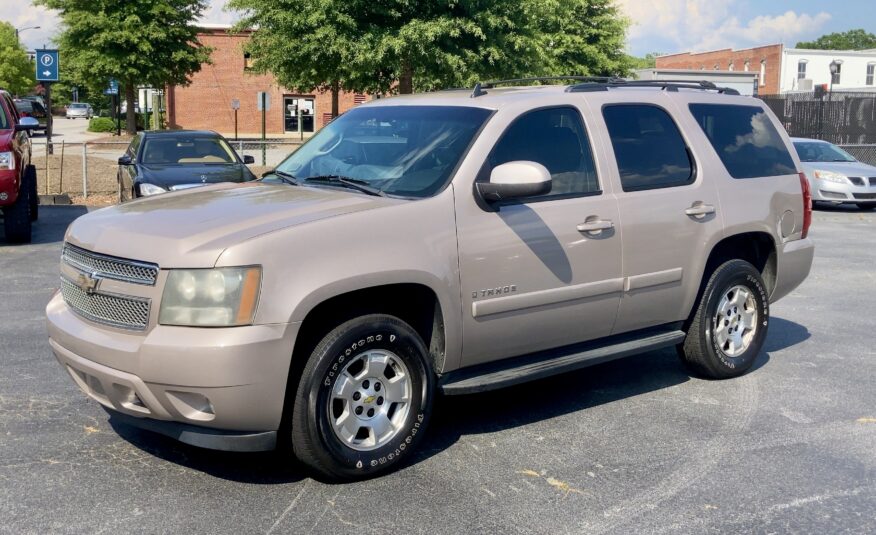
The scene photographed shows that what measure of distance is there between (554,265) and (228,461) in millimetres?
2013

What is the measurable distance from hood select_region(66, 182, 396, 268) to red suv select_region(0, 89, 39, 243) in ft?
24.7

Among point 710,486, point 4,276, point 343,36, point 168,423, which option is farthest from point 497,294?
point 343,36

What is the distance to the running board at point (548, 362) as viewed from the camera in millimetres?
4969

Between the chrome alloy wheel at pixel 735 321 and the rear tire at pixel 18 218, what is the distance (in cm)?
938

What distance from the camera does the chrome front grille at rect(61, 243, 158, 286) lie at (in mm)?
4230

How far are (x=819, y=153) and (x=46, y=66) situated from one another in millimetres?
17663

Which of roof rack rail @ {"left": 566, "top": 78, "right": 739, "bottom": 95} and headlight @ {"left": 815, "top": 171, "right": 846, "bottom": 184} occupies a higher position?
roof rack rail @ {"left": 566, "top": 78, "right": 739, "bottom": 95}

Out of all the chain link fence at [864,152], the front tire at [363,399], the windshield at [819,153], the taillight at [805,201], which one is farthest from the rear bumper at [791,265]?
the chain link fence at [864,152]

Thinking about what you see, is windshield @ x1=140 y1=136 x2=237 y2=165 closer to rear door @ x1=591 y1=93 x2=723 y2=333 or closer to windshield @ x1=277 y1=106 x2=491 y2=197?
windshield @ x1=277 y1=106 x2=491 y2=197

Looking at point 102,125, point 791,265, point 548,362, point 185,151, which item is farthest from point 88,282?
point 102,125

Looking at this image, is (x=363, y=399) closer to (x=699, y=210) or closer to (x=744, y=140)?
(x=699, y=210)

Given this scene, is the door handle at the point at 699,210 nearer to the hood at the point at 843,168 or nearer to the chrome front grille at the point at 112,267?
the chrome front grille at the point at 112,267

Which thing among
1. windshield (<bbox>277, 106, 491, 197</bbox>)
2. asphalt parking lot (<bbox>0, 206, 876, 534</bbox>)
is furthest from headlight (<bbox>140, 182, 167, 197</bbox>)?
windshield (<bbox>277, 106, 491, 197</bbox>)

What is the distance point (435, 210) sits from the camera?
4766 mm
